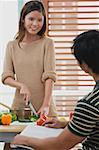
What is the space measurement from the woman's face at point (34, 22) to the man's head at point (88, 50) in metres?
1.24

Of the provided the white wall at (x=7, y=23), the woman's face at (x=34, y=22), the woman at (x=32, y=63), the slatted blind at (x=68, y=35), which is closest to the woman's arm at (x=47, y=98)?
the woman at (x=32, y=63)

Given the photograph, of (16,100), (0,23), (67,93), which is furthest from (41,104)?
(0,23)

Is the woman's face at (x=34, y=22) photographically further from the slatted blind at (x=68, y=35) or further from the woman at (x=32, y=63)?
the slatted blind at (x=68, y=35)

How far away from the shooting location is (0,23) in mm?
4160

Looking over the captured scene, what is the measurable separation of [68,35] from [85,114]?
263cm

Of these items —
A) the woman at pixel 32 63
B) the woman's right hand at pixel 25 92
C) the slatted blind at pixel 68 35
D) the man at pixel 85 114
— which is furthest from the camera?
the slatted blind at pixel 68 35

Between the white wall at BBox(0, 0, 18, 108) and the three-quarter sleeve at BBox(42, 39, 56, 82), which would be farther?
the white wall at BBox(0, 0, 18, 108)

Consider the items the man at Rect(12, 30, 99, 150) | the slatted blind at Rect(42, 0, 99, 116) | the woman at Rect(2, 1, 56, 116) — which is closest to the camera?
the man at Rect(12, 30, 99, 150)

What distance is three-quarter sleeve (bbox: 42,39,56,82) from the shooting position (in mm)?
2828

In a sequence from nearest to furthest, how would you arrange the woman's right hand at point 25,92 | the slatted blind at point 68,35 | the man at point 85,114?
the man at point 85,114 → the woman's right hand at point 25,92 → the slatted blind at point 68,35

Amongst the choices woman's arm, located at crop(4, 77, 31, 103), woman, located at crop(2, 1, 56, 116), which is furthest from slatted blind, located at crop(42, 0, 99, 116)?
woman's arm, located at crop(4, 77, 31, 103)

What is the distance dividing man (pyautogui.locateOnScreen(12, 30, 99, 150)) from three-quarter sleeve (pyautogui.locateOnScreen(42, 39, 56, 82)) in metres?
1.25

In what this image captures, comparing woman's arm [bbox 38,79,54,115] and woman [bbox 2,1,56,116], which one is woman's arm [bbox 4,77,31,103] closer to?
woman [bbox 2,1,56,116]

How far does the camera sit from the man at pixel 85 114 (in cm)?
151
